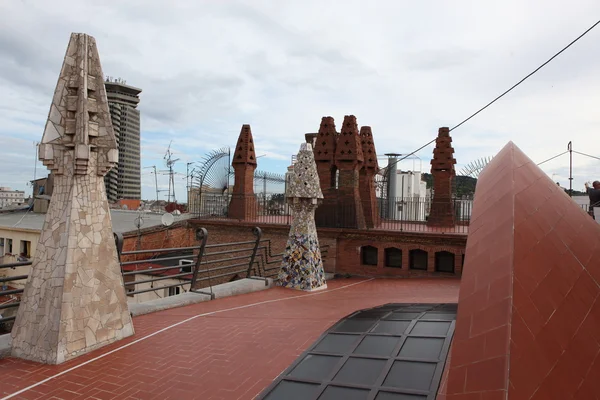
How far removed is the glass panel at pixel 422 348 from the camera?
360cm

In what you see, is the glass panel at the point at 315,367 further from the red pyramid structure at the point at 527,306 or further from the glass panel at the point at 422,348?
the red pyramid structure at the point at 527,306

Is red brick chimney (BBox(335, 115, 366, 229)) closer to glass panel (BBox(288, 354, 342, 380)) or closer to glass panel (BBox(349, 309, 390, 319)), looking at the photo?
glass panel (BBox(349, 309, 390, 319))

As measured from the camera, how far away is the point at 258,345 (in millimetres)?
4625

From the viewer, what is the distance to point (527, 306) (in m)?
1.88

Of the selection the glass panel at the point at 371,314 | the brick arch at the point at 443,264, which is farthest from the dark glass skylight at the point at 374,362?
the brick arch at the point at 443,264

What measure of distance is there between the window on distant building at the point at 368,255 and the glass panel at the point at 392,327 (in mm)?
7912

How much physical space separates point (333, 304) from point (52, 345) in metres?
4.54

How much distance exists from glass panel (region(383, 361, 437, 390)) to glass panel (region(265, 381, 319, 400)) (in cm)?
59

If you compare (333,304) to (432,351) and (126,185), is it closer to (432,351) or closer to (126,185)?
(432,351)

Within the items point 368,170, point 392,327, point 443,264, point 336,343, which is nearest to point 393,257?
point 443,264

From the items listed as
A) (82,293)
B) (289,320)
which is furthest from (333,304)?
(82,293)

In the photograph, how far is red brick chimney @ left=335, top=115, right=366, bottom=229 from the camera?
13.3 m

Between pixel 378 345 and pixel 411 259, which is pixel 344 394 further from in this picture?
pixel 411 259

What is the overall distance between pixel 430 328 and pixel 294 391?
64.7 inches
